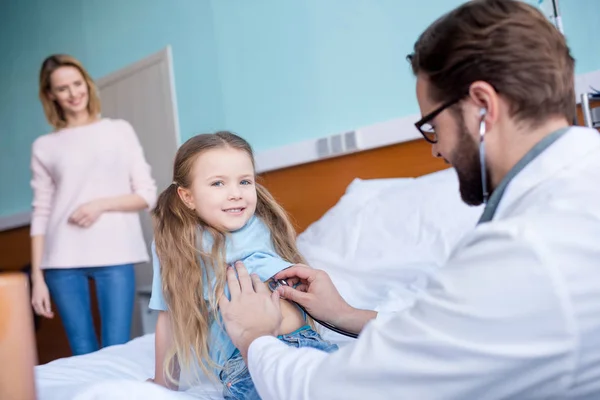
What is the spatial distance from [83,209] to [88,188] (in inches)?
5.1

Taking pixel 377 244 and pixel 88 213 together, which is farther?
pixel 88 213

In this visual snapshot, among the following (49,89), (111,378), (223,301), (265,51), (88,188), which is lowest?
(111,378)

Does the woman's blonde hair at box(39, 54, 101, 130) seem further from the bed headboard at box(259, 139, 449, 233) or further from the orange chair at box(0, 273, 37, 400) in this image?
the orange chair at box(0, 273, 37, 400)

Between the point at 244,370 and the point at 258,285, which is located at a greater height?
the point at 258,285

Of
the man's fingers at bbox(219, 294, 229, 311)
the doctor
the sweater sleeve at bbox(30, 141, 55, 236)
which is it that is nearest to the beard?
the doctor

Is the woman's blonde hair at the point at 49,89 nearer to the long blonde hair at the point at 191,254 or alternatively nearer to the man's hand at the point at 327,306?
the long blonde hair at the point at 191,254

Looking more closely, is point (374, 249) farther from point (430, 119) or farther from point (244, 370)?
point (430, 119)

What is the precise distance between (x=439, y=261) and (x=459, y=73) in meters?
1.13

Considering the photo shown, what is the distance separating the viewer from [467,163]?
93 centimetres

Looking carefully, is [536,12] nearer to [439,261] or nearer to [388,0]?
[439,261]

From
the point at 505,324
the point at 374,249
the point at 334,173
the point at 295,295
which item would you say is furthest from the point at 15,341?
the point at 334,173

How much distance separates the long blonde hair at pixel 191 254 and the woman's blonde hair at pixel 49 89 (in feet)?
4.02

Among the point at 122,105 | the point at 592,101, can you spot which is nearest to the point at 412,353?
the point at 592,101

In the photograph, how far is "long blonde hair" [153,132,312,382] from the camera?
1.34 m
